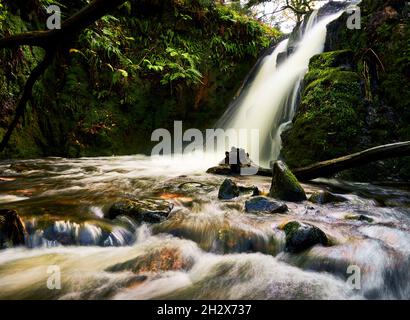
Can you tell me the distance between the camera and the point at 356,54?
697 centimetres

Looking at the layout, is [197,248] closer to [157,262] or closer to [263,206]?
[157,262]

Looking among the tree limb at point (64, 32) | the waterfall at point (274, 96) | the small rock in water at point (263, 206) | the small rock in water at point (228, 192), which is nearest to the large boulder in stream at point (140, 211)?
the small rock in water at point (228, 192)

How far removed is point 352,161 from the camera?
181 inches

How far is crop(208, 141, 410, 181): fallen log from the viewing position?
4016mm

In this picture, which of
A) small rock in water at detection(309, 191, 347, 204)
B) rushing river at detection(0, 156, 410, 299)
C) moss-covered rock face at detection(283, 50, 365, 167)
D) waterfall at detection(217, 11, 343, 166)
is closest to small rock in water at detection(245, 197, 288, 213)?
rushing river at detection(0, 156, 410, 299)

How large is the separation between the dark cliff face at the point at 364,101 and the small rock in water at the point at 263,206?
2.31m

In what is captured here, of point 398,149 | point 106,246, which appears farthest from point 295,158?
point 106,246

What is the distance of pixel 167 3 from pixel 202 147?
185 inches

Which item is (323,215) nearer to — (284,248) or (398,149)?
(284,248)

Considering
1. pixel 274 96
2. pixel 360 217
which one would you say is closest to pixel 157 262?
pixel 360 217

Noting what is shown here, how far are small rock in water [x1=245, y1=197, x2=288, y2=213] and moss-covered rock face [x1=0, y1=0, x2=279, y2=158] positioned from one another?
19.1 ft

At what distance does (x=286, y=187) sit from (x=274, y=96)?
5.53m

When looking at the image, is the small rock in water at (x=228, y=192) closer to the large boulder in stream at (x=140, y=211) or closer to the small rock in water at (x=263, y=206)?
the small rock in water at (x=263, y=206)

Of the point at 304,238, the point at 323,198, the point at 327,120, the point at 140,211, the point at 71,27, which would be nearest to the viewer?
the point at 71,27
